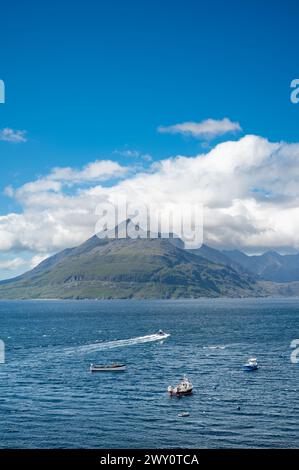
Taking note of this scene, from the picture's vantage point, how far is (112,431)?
90125 millimetres

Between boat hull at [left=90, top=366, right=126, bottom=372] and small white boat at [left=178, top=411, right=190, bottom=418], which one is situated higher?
boat hull at [left=90, top=366, right=126, bottom=372]

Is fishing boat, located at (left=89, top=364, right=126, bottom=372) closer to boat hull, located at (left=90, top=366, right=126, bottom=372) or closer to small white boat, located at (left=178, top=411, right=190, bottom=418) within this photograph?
boat hull, located at (left=90, top=366, right=126, bottom=372)

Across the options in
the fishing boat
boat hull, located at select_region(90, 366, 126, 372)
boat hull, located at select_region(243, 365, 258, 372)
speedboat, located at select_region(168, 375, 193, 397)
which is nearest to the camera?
speedboat, located at select_region(168, 375, 193, 397)

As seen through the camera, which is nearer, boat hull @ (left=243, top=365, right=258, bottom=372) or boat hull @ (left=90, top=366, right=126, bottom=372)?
boat hull @ (left=243, top=365, right=258, bottom=372)

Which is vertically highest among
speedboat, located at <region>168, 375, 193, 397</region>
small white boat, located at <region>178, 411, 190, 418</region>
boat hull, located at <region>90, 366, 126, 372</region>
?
speedboat, located at <region>168, 375, 193, 397</region>

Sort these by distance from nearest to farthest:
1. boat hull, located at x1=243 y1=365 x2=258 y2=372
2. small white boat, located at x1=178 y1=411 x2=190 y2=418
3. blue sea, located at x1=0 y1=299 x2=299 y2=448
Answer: blue sea, located at x1=0 y1=299 x2=299 y2=448
small white boat, located at x1=178 y1=411 x2=190 y2=418
boat hull, located at x1=243 y1=365 x2=258 y2=372

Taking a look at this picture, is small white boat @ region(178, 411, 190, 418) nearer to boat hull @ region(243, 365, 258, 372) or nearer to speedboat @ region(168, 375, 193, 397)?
speedboat @ region(168, 375, 193, 397)

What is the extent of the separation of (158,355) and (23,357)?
53014 millimetres

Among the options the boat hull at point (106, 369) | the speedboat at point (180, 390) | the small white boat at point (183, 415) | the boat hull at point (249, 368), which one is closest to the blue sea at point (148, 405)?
the small white boat at point (183, 415)

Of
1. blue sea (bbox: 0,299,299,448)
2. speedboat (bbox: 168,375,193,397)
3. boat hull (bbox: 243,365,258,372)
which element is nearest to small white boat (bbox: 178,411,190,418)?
blue sea (bbox: 0,299,299,448)

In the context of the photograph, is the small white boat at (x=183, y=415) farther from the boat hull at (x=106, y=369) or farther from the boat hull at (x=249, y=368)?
the boat hull at (x=249, y=368)

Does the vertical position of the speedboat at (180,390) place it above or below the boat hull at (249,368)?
above

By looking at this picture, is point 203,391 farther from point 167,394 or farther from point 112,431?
point 112,431
